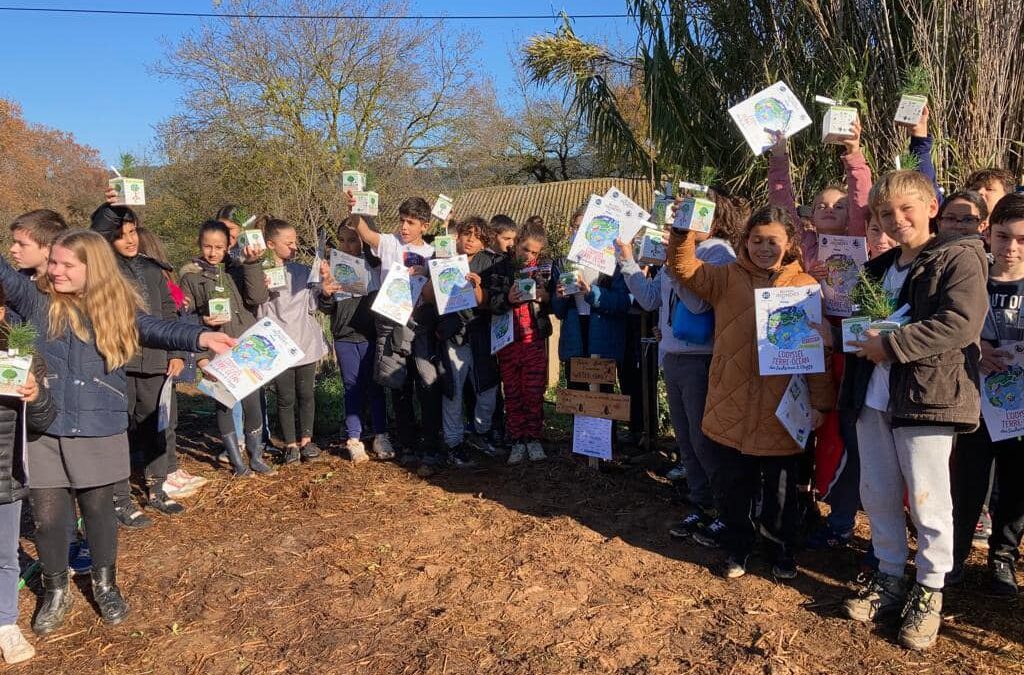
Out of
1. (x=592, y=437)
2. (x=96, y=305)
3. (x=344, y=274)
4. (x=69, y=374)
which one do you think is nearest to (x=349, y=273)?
(x=344, y=274)

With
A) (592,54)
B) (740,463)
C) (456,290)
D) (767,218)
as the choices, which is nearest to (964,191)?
(767,218)

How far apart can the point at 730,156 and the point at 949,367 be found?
6.48 metres

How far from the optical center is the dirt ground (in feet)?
10.6

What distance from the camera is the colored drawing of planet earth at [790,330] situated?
3512mm

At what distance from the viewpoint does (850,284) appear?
375cm

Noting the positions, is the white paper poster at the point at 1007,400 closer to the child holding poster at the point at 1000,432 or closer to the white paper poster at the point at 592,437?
the child holding poster at the point at 1000,432

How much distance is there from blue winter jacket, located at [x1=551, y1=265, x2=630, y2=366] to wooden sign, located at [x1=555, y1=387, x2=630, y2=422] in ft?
1.24

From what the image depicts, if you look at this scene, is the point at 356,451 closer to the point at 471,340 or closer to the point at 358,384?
the point at 358,384

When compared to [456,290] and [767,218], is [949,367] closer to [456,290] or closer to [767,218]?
[767,218]

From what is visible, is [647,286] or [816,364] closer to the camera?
[816,364]

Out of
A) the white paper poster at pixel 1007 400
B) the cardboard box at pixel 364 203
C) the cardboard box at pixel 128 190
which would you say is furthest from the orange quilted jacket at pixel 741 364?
the cardboard box at pixel 128 190

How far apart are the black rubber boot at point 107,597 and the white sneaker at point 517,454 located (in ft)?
10.0

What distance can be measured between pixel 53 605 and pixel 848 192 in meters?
4.88

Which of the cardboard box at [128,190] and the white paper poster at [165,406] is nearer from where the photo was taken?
the cardboard box at [128,190]
